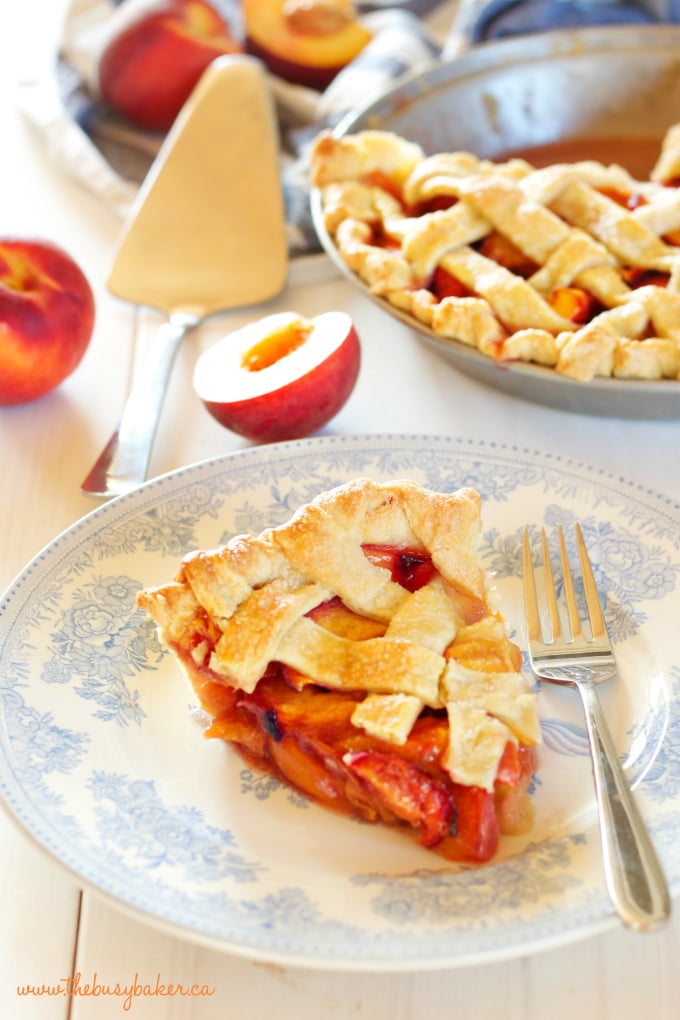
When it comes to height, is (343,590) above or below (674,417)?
above

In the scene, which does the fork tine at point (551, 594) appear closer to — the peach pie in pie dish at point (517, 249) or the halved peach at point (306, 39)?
the peach pie in pie dish at point (517, 249)

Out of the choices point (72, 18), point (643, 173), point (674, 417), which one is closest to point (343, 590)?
point (674, 417)

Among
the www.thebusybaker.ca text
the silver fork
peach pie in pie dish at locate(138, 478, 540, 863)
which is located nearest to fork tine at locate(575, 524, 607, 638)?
the silver fork

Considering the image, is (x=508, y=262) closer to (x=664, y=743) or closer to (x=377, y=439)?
(x=377, y=439)

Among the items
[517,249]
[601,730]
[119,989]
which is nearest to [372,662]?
[601,730]

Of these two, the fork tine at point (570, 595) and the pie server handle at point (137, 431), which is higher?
the pie server handle at point (137, 431)

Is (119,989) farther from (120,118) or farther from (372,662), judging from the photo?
(120,118)

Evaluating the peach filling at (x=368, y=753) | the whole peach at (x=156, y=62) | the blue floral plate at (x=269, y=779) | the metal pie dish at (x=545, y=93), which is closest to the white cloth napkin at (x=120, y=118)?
the whole peach at (x=156, y=62)
